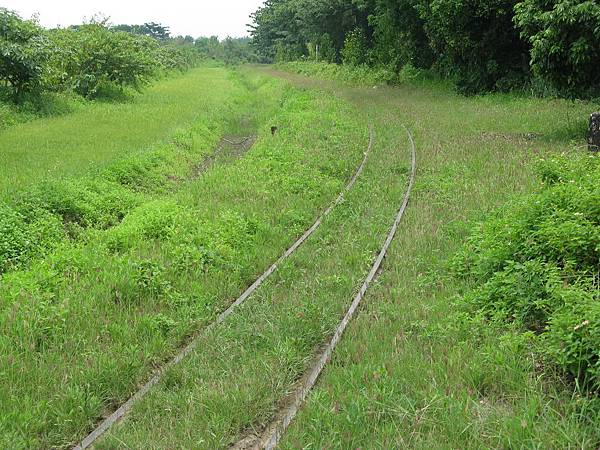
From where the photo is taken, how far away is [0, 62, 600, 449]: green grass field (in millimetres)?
3619

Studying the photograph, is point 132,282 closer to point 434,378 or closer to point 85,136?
point 434,378

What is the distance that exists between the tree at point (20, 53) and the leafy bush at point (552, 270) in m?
15.7

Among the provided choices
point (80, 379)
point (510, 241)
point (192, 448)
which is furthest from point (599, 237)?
point (80, 379)

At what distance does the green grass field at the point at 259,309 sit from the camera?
11.9 feet

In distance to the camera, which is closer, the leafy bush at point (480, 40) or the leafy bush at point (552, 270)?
the leafy bush at point (552, 270)

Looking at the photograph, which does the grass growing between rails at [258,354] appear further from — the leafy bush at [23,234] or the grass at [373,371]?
the leafy bush at [23,234]

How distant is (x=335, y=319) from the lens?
5.09 meters

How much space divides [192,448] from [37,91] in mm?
18757

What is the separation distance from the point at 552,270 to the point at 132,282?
159 inches

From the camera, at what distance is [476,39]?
2372cm

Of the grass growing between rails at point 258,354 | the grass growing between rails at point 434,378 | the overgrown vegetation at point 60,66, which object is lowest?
the grass growing between rails at point 258,354

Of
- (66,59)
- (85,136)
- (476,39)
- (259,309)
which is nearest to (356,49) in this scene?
(476,39)

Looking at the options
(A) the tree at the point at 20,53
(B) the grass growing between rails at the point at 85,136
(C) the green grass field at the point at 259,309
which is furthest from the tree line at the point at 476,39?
(A) the tree at the point at 20,53

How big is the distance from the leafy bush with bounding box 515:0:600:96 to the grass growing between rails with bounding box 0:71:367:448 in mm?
5542
